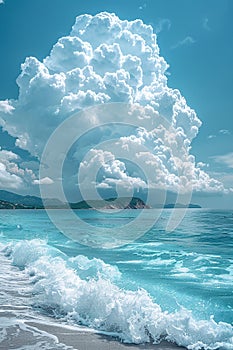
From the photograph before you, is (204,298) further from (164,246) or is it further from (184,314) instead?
(164,246)

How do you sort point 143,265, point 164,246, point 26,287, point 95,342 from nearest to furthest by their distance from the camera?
A: 1. point 95,342
2. point 26,287
3. point 143,265
4. point 164,246

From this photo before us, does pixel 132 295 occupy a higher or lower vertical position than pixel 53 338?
higher

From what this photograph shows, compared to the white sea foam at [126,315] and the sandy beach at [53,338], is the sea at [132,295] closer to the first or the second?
the white sea foam at [126,315]

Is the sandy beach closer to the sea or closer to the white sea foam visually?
the sea

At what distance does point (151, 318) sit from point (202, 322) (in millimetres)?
1501

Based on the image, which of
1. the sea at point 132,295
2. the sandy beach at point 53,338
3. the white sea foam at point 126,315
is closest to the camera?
the sandy beach at point 53,338

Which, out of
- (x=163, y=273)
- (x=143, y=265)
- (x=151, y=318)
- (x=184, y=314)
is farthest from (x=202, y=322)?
(x=143, y=265)

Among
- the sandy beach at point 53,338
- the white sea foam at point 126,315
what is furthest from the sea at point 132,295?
the sandy beach at point 53,338

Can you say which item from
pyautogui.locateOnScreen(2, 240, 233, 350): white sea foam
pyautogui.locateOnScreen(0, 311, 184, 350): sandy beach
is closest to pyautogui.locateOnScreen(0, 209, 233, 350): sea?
pyautogui.locateOnScreen(2, 240, 233, 350): white sea foam

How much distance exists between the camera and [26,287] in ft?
47.1

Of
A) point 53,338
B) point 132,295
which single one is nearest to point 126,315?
point 132,295

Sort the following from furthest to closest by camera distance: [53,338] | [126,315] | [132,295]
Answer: [132,295] → [126,315] → [53,338]

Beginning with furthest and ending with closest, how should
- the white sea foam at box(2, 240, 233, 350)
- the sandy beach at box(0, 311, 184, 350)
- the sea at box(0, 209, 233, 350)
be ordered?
the sea at box(0, 209, 233, 350) < the white sea foam at box(2, 240, 233, 350) < the sandy beach at box(0, 311, 184, 350)

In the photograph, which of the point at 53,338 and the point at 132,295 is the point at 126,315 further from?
the point at 53,338
